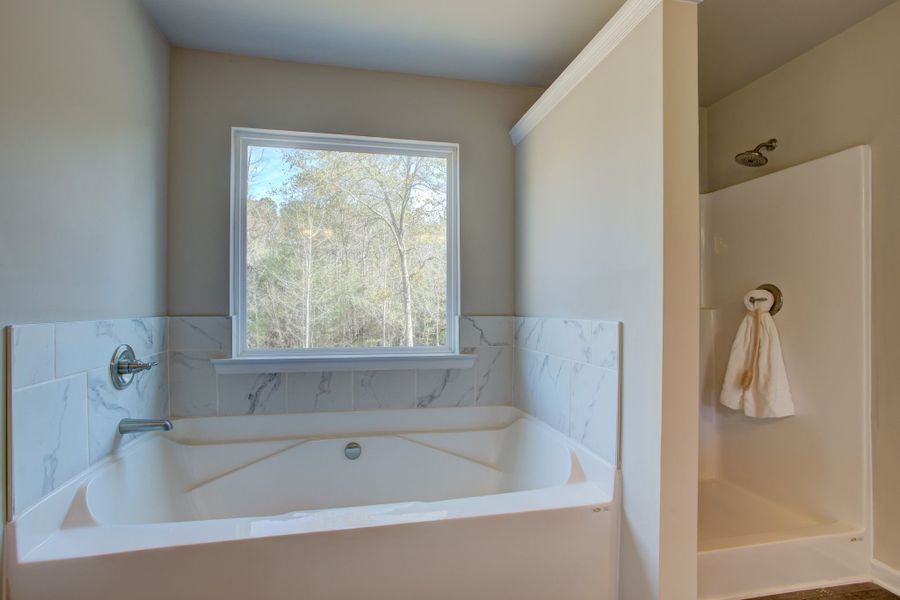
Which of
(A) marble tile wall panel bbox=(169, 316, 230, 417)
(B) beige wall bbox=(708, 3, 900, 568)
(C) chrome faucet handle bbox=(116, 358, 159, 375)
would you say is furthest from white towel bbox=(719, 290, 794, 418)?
(C) chrome faucet handle bbox=(116, 358, 159, 375)

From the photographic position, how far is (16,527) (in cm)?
108

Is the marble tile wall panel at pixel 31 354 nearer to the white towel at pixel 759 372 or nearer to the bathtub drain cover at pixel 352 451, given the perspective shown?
the bathtub drain cover at pixel 352 451

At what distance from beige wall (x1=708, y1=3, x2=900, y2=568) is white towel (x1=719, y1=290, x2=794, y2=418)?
0.31m

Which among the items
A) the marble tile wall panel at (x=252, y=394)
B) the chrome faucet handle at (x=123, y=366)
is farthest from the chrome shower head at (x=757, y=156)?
the chrome faucet handle at (x=123, y=366)

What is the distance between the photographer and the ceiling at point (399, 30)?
1.70 m

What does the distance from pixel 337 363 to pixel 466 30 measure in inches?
62.6

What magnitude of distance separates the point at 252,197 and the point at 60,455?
4.26 feet

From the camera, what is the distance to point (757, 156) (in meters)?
2.00

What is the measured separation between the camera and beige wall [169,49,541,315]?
1.99 m

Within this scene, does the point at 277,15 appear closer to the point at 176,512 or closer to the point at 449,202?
the point at 449,202

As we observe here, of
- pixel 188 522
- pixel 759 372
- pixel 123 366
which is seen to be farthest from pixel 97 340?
pixel 759 372

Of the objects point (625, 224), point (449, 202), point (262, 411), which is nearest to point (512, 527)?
point (625, 224)

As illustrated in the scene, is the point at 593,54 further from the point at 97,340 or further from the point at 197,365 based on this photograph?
the point at 197,365

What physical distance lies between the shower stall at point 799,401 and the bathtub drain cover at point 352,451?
142cm
